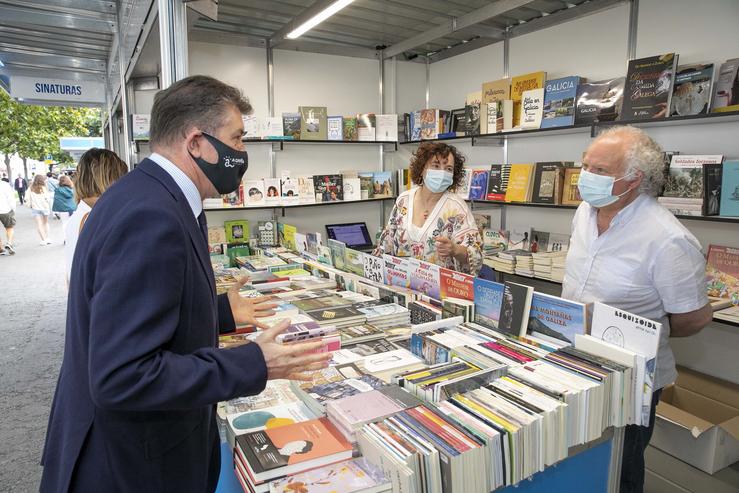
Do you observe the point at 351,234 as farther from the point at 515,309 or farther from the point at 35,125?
the point at 35,125

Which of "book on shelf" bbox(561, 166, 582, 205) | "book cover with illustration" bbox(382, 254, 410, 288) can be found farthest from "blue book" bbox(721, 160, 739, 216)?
"book cover with illustration" bbox(382, 254, 410, 288)

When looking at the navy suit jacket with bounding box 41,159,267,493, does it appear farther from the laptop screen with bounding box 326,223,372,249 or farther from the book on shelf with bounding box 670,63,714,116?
the laptop screen with bounding box 326,223,372,249

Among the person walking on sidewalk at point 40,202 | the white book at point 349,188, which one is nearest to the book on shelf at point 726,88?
the white book at point 349,188

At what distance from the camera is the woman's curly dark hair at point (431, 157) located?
11.1 feet

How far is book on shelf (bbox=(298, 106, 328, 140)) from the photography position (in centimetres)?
534

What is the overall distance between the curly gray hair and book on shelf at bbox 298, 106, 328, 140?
375cm

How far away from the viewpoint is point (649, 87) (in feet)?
11.7

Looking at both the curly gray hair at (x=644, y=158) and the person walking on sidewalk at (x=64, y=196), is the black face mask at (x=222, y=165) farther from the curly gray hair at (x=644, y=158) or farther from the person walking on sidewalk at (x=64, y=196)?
the person walking on sidewalk at (x=64, y=196)

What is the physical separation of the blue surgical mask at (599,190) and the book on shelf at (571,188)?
2.14m

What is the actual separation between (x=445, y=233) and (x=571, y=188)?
1.71 m

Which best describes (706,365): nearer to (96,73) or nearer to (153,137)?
(153,137)

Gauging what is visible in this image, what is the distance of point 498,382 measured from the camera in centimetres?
156

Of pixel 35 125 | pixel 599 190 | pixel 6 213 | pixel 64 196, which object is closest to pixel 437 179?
pixel 599 190

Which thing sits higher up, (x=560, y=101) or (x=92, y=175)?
(x=560, y=101)
